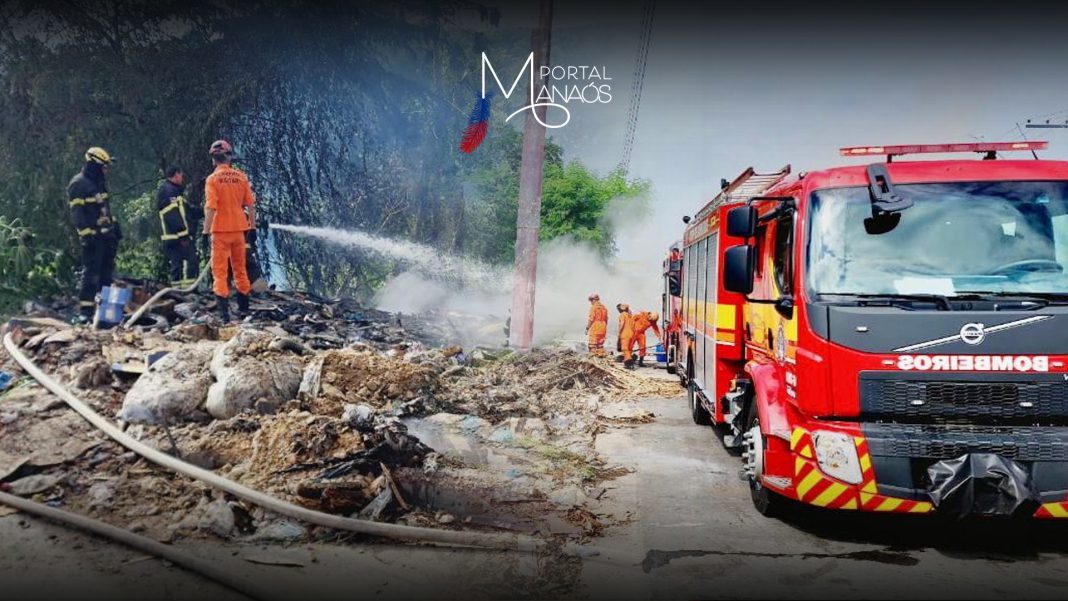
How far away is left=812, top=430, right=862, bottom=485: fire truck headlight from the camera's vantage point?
4281 mm

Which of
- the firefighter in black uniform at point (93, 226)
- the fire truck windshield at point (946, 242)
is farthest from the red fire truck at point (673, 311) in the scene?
the firefighter in black uniform at point (93, 226)

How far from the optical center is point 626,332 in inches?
605

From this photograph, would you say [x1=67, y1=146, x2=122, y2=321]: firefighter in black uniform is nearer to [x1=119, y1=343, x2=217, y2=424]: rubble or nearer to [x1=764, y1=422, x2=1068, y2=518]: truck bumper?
[x1=119, y1=343, x2=217, y2=424]: rubble

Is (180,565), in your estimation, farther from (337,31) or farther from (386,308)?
(386,308)

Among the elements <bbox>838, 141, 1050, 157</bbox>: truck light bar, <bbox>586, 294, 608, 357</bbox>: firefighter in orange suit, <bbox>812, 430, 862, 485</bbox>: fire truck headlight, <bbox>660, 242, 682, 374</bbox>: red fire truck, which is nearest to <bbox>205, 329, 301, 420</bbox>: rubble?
<bbox>812, 430, 862, 485</bbox>: fire truck headlight

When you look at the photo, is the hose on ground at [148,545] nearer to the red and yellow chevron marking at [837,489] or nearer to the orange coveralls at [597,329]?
the red and yellow chevron marking at [837,489]

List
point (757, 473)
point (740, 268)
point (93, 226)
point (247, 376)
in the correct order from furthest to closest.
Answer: point (93, 226)
point (247, 376)
point (757, 473)
point (740, 268)

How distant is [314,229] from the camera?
14.7 meters

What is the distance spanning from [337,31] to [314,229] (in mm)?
3776

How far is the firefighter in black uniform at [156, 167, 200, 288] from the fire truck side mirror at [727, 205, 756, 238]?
29.5 feet

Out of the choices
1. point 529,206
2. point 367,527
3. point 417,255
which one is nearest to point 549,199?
point 417,255

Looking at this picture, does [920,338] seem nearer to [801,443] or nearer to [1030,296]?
[1030,296]

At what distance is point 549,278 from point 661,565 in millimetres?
23431

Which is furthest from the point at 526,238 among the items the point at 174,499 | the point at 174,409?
the point at 174,499
